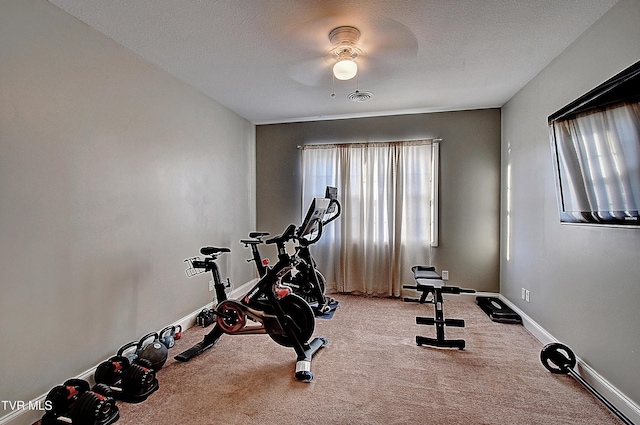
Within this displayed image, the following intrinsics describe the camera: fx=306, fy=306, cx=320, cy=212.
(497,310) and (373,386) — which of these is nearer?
(373,386)

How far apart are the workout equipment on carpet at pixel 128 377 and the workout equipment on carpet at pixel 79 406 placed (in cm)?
13

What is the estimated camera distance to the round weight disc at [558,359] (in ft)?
7.39

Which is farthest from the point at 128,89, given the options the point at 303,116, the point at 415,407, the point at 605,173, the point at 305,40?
the point at 605,173

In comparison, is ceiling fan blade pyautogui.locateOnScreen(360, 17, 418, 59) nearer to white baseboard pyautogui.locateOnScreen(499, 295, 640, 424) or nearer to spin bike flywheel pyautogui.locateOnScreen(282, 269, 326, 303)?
spin bike flywheel pyautogui.locateOnScreen(282, 269, 326, 303)

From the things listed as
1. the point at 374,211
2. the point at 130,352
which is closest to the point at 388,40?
the point at 374,211

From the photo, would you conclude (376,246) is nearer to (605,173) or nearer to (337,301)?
(337,301)

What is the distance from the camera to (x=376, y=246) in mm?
4262

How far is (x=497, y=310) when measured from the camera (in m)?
3.45

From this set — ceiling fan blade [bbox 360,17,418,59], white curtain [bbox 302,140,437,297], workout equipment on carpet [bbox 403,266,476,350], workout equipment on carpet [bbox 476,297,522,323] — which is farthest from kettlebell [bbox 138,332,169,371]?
workout equipment on carpet [bbox 476,297,522,323]

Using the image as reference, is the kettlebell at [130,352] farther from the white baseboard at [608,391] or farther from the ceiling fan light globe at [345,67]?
the white baseboard at [608,391]

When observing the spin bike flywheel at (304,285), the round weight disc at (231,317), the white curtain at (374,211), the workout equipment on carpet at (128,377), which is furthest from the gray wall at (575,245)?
the workout equipment on carpet at (128,377)

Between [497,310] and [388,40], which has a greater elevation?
[388,40]

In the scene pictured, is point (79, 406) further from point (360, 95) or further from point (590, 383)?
point (360, 95)

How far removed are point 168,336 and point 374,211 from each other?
284cm
